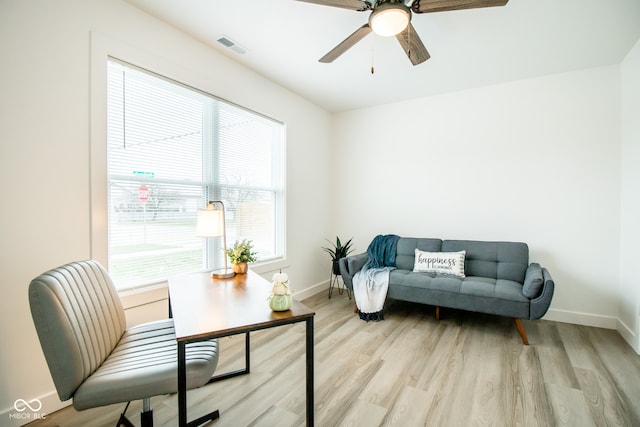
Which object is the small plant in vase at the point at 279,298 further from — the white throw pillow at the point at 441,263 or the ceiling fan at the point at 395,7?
the white throw pillow at the point at 441,263

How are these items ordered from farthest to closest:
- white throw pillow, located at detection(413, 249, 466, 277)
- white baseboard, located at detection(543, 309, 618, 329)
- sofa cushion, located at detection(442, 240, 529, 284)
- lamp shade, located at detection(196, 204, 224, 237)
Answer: white throw pillow, located at detection(413, 249, 466, 277), sofa cushion, located at detection(442, 240, 529, 284), white baseboard, located at detection(543, 309, 618, 329), lamp shade, located at detection(196, 204, 224, 237)

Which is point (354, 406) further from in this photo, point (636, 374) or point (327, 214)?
point (327, 214)

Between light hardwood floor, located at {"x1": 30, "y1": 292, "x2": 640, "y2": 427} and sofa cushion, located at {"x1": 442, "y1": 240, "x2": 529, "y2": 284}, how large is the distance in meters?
0.55

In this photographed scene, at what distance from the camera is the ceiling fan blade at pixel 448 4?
1.65 m

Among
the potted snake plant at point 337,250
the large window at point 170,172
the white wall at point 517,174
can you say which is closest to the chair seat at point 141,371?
the large window at point 170,172

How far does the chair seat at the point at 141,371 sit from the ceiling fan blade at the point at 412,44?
2267mm

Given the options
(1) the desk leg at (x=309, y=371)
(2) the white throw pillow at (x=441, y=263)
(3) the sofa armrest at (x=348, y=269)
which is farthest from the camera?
(3) the sofa armrest at (x=348, y=269)

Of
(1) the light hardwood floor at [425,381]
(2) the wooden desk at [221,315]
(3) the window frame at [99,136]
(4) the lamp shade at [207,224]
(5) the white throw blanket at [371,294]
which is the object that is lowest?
(1) the light hardwood floor at [425,381]

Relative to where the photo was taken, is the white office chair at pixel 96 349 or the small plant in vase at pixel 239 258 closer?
the white office chair at pixel 96 349

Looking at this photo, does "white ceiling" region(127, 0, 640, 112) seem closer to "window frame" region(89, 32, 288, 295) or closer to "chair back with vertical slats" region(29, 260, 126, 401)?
"window frame" region(89, 32, 288, 295)

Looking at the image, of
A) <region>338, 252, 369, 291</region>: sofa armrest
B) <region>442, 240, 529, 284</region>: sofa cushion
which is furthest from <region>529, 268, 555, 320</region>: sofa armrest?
<region>338, 252, 369, 291</region>: sofa armrest

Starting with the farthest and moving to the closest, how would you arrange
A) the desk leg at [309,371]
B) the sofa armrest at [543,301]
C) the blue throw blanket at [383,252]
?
→ the blue throw blanket at [383,252], the sofa armrest at [543,301], the desk leg at [309,371]

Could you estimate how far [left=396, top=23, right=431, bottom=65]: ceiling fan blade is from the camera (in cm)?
203

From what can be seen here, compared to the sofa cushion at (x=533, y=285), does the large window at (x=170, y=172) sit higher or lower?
higher
